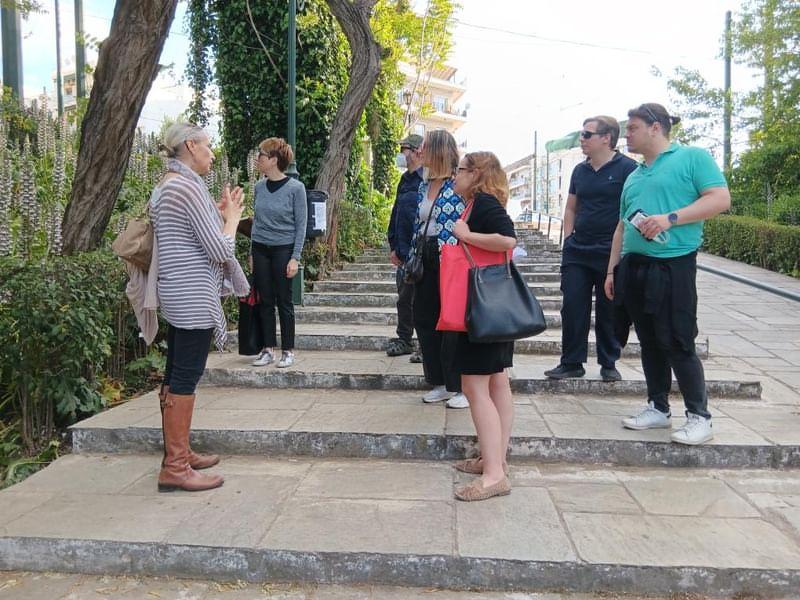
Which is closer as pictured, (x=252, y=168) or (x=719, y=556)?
(x=719, y=556)

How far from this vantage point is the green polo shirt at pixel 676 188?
3.70 metres

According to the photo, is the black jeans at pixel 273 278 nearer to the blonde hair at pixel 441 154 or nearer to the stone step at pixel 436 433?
the stone step at pixel 436 433

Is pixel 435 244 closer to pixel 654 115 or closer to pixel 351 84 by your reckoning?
pixel 654 115

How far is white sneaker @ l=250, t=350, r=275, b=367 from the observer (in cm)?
556

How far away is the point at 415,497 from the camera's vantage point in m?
3.43

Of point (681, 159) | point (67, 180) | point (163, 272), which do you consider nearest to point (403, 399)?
point (163, 272)

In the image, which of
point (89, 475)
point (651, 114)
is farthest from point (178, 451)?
point (651, 114)

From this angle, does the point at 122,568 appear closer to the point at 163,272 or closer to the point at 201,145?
the point at 163,272

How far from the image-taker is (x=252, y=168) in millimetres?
8977

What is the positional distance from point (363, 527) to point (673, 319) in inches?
79.6

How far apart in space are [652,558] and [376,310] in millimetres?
5122

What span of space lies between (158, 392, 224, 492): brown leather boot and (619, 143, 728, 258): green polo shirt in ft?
8.74

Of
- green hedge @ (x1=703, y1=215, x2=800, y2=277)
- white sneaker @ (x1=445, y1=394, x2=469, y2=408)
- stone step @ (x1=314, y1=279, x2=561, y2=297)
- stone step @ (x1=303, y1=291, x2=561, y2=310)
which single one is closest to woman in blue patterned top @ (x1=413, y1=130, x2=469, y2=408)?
white sneaker @ (x1=445, y1=394, x2=469, y2=408)

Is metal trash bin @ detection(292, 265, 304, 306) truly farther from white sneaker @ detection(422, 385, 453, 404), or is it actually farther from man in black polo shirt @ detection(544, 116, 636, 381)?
man in black polo shirt @ detection(544, 116, 636, 381)
